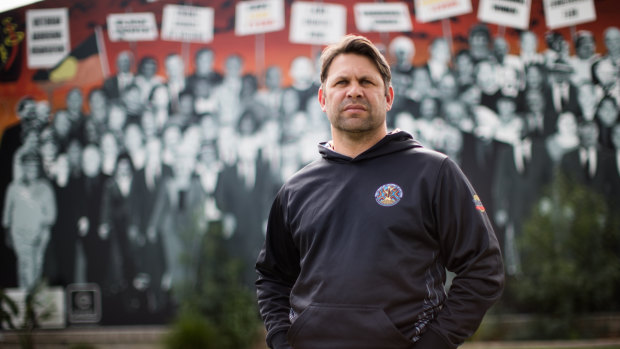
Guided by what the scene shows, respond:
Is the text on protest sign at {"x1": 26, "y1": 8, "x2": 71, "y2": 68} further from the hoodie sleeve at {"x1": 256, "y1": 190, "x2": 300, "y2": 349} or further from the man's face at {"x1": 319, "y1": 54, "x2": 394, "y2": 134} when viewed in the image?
the man's face at {"x1": 319, "y1": 54, "x2": 394, "y2": 134}

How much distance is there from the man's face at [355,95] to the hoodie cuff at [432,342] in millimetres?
805

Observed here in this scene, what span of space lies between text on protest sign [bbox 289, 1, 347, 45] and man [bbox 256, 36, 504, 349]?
558cm

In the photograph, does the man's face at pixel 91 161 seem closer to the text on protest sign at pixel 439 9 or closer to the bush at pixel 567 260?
the text on protest sign at pixel 439 9

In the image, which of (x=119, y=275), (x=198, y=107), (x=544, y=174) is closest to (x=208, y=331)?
(x=119, y=275)

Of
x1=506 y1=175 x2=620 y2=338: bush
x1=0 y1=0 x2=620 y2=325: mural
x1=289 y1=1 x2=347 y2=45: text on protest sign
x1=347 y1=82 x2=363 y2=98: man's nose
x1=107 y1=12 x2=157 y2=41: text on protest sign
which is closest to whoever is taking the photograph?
x1=347 y1=82 x2=363 y2=98: man's nose

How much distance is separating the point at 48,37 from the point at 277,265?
7047mm

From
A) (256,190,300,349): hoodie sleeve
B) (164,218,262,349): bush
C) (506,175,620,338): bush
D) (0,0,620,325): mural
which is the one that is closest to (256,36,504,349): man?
(256,190,300,349): hoodie sleeve

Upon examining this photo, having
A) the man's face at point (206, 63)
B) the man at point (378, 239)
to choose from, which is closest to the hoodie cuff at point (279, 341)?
the man at point (378, 239)

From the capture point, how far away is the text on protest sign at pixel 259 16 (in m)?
7.88

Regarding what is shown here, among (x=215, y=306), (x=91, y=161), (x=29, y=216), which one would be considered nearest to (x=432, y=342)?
(x=215, y=306)

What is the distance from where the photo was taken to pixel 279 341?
2318mm

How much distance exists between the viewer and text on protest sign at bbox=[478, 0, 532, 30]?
7566 millimetres

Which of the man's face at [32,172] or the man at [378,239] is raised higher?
the man at [378,239]

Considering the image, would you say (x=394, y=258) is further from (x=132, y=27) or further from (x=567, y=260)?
(x=132, y=27)
